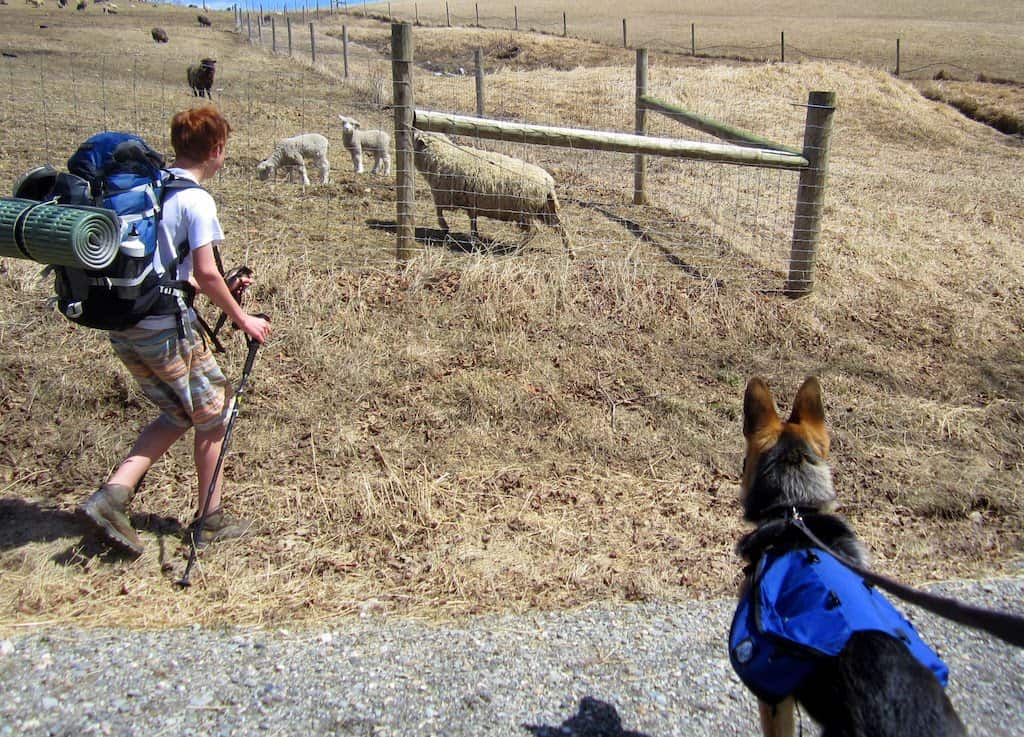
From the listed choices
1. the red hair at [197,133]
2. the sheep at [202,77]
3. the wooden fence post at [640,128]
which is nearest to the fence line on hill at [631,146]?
the wooden fence post at [640,128]

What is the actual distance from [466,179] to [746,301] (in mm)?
3035

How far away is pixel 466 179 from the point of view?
7.96 meters

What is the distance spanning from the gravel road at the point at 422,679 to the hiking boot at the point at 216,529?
66 centimetres

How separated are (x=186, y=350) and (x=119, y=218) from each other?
2.05ft

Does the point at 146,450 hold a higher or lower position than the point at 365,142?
lower

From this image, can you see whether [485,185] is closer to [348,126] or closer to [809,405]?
[348,126]

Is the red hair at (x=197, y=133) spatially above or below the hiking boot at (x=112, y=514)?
above

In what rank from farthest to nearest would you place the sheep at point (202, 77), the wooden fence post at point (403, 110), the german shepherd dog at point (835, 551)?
the sheep at point (202, 77) < the wooden fence post at point (403, 110) < the german shepherd dog at point (835, 551)

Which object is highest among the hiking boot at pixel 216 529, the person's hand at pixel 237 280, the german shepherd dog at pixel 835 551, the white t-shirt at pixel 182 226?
the white t-shirt at pixel 182 226

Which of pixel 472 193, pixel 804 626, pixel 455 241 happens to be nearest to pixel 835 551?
pixel 804 626

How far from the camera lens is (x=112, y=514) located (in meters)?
3.61

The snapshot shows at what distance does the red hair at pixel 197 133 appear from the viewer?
3.38 m

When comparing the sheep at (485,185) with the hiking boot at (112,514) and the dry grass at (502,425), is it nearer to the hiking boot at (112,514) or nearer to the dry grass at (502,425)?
the dry grass at (502,425)

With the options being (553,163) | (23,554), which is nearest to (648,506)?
(23,554)
